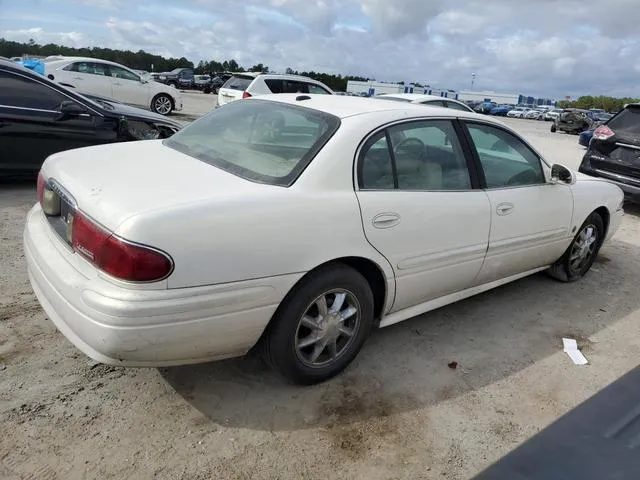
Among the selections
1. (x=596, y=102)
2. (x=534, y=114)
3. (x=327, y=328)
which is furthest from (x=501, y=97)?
(x=327, y=328)

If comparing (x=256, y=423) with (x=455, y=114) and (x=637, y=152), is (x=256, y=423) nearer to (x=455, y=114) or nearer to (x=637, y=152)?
(x=455, y=114)

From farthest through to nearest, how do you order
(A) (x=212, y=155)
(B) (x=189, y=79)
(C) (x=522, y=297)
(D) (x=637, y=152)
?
(B) (x=189, y=79)
(D) (x=637, y=152)
(C) (x=522, y=297)
(A) (x=212, y=155)

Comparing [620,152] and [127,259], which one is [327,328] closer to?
[127,259]

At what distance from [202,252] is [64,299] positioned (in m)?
0.71

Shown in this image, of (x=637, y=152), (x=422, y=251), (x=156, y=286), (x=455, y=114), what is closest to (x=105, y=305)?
(x=156, y=286)

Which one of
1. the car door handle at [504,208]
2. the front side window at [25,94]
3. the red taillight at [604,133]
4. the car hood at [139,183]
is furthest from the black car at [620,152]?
the front side window at [25,94]

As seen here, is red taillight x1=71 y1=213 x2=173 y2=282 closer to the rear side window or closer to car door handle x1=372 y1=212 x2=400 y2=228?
car door handle x1=372 y1=212 x2=400 y2=228

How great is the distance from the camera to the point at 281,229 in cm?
241

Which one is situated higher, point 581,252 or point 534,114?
point 581,252

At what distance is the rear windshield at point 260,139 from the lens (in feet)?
8.96

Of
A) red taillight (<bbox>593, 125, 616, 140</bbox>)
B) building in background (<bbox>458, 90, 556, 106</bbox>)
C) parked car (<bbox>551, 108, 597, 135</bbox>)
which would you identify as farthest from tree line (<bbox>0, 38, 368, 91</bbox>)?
red taillight (<bbox>593, 125, 616, 140</bbox>)

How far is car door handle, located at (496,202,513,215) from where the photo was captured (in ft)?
11.5

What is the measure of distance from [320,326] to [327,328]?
0.05m

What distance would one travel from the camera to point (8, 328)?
3.17 meters
